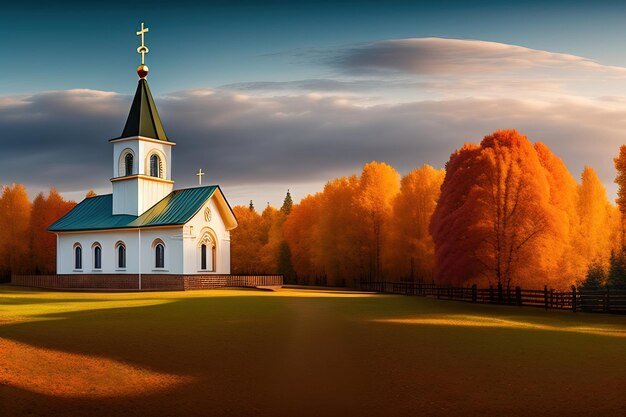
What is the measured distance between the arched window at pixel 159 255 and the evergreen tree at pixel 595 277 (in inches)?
1329

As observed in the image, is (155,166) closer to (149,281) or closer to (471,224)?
(149,281)

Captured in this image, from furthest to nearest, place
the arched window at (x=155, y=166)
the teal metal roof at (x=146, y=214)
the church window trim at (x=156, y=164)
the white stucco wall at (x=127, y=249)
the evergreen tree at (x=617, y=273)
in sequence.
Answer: the arched window at (x=155, y=166) < the church window trim at (x=156, y=164) < the teal metal roof at (x=146, y=214) < the white stucco wall at (x=127, y=249) < the evergreen tree at (x=617, y=273)

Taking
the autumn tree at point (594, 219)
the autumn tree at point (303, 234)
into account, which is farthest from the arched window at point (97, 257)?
the autumn tree at point (594, 219)

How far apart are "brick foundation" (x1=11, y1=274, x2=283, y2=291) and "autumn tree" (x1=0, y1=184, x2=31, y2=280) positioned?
2517 cm

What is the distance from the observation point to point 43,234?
3423 inches

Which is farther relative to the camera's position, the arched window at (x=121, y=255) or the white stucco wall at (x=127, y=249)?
the arched window at (x=121, y=255)

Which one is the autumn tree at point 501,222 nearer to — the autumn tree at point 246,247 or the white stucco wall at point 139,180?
the white stucco wall at point 139,180

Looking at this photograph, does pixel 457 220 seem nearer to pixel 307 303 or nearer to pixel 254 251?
pixel 307 303

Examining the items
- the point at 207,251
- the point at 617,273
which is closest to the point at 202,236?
the point at 207,251

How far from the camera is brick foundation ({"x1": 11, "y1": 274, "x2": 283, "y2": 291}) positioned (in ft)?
174

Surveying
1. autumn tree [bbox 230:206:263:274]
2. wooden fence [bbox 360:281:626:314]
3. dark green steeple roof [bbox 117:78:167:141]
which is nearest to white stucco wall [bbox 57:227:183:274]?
dark green steeple roof [bbox 117:78:167:141]

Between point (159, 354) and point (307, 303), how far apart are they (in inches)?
734

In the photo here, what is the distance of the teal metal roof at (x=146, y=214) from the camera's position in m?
54.9

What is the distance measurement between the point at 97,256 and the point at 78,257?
2.78 metres
